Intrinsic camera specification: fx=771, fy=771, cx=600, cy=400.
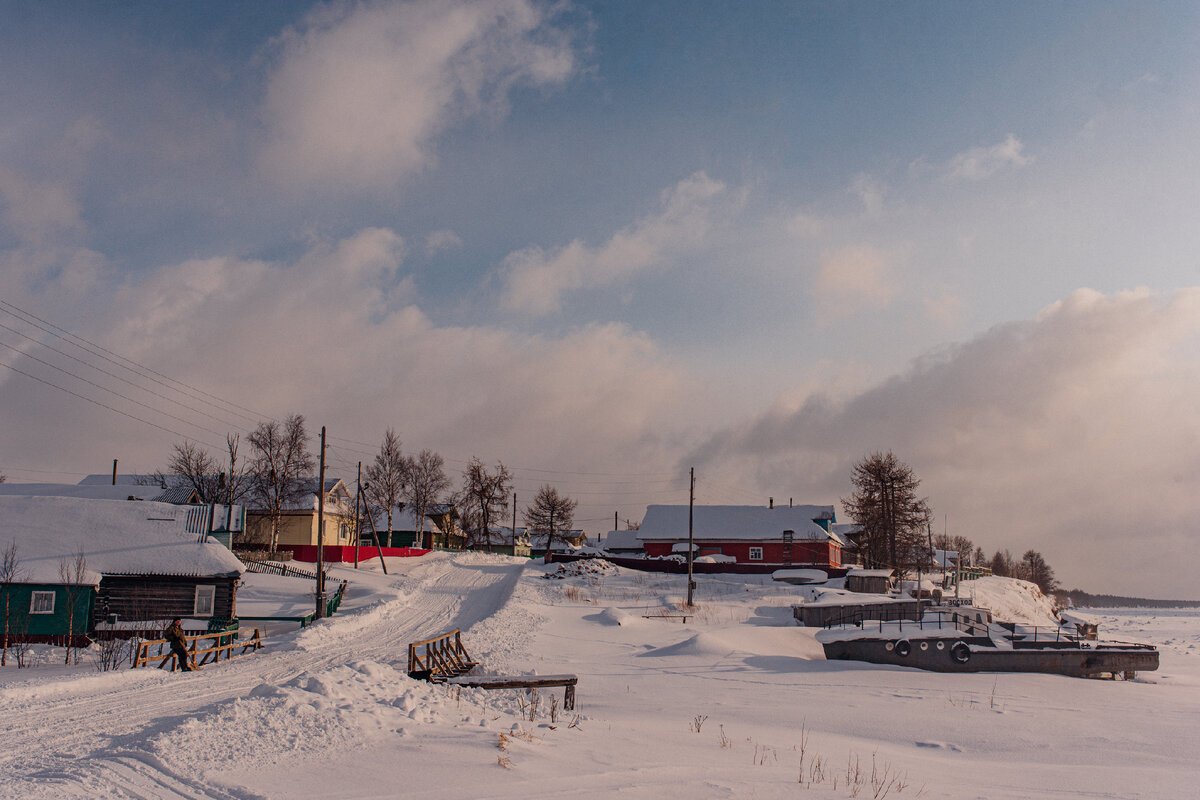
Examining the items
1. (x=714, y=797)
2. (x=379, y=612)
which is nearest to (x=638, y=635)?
(x=379, y=612)

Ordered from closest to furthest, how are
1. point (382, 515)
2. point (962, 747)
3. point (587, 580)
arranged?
point (962, 747)
point (587, 580)
point (382, 515)

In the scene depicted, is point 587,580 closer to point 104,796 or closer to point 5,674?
point 5,674

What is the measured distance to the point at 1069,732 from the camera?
15312 mm

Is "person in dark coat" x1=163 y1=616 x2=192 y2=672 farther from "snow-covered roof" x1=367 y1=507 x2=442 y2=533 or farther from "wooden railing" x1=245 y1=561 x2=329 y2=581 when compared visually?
"snow-covered roof" x1=367 y1=507 x2=442 y2=533

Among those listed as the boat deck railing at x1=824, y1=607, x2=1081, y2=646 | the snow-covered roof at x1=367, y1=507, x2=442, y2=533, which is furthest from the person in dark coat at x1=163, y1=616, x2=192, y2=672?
the snow-covered roof at x1=367, y1=507, x2=442, y2=533

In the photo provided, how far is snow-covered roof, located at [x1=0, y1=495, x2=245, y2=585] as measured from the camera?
3218 centimetres

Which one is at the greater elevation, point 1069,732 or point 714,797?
point 714,797

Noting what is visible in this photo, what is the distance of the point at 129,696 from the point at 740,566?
5680cm

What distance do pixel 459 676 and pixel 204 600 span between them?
2220 cm

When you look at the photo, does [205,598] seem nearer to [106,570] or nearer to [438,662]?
[106,570]

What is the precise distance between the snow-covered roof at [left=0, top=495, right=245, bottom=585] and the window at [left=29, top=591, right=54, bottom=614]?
1.72 feet

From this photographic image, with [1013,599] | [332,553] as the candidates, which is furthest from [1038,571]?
[332,553]

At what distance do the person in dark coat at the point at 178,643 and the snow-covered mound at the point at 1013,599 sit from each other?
55.5 meters

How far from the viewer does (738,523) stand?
73.8 m
